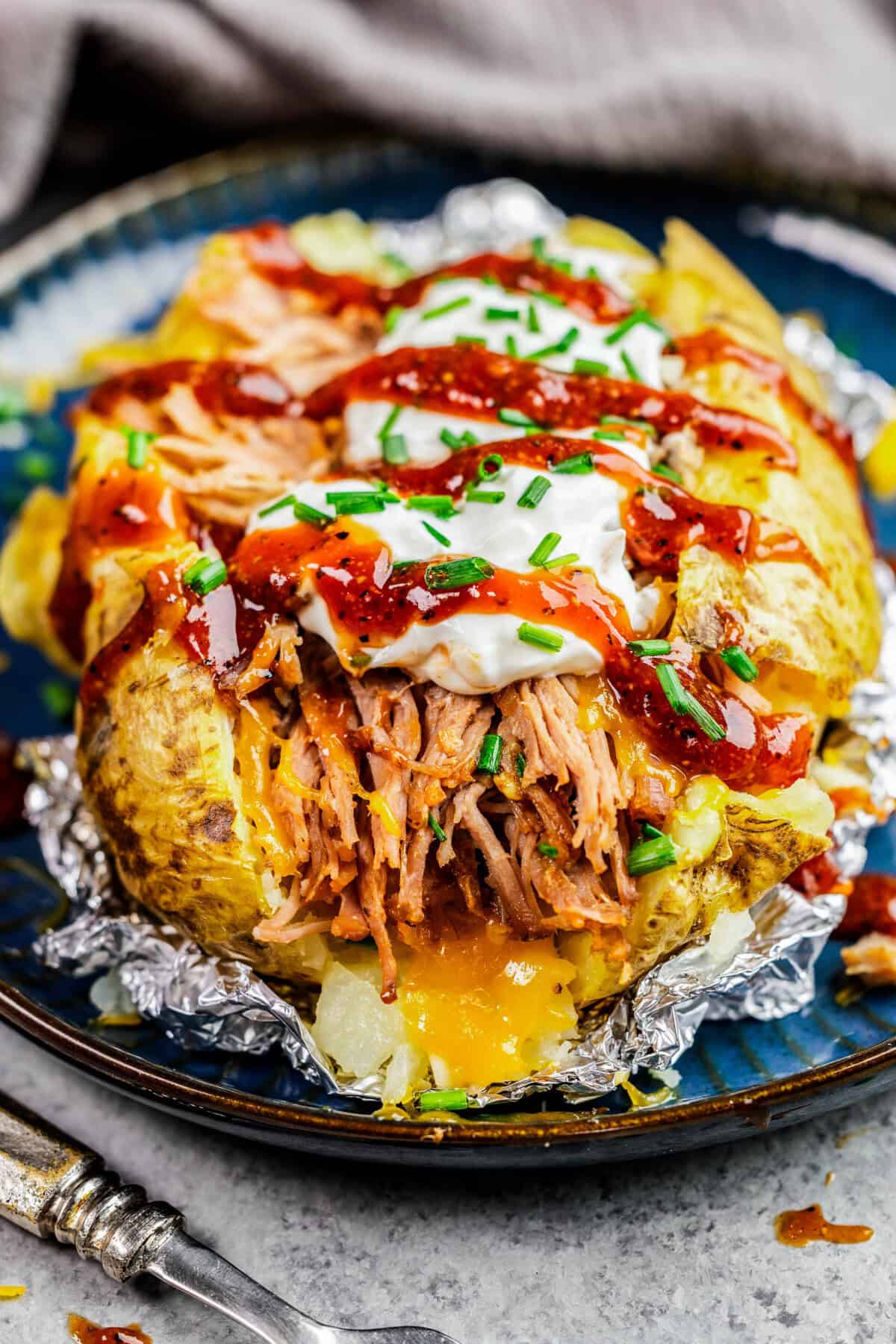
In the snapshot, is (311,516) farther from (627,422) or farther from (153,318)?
(153,318)

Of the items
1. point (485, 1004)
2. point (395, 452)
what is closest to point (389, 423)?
point (395, 452)

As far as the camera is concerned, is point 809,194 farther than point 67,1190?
Yes

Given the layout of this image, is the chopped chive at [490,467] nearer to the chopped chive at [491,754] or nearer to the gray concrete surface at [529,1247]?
the chopped chive at [491,754]

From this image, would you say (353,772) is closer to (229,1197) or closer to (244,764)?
(244,764)

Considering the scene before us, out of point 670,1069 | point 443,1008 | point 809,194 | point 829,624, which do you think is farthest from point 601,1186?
point 809,194

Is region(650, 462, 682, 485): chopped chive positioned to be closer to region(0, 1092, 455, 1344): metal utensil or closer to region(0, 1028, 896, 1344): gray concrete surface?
region(0, 1028, 896, 1344): gray concrete surface

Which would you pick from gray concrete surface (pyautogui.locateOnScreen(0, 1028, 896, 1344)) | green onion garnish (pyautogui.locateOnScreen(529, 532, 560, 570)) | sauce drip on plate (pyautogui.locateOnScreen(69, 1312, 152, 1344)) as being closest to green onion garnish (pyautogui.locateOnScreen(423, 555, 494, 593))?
green onion garnish (pyautogui.locateOnScreen(529, 532, 560, 570))
